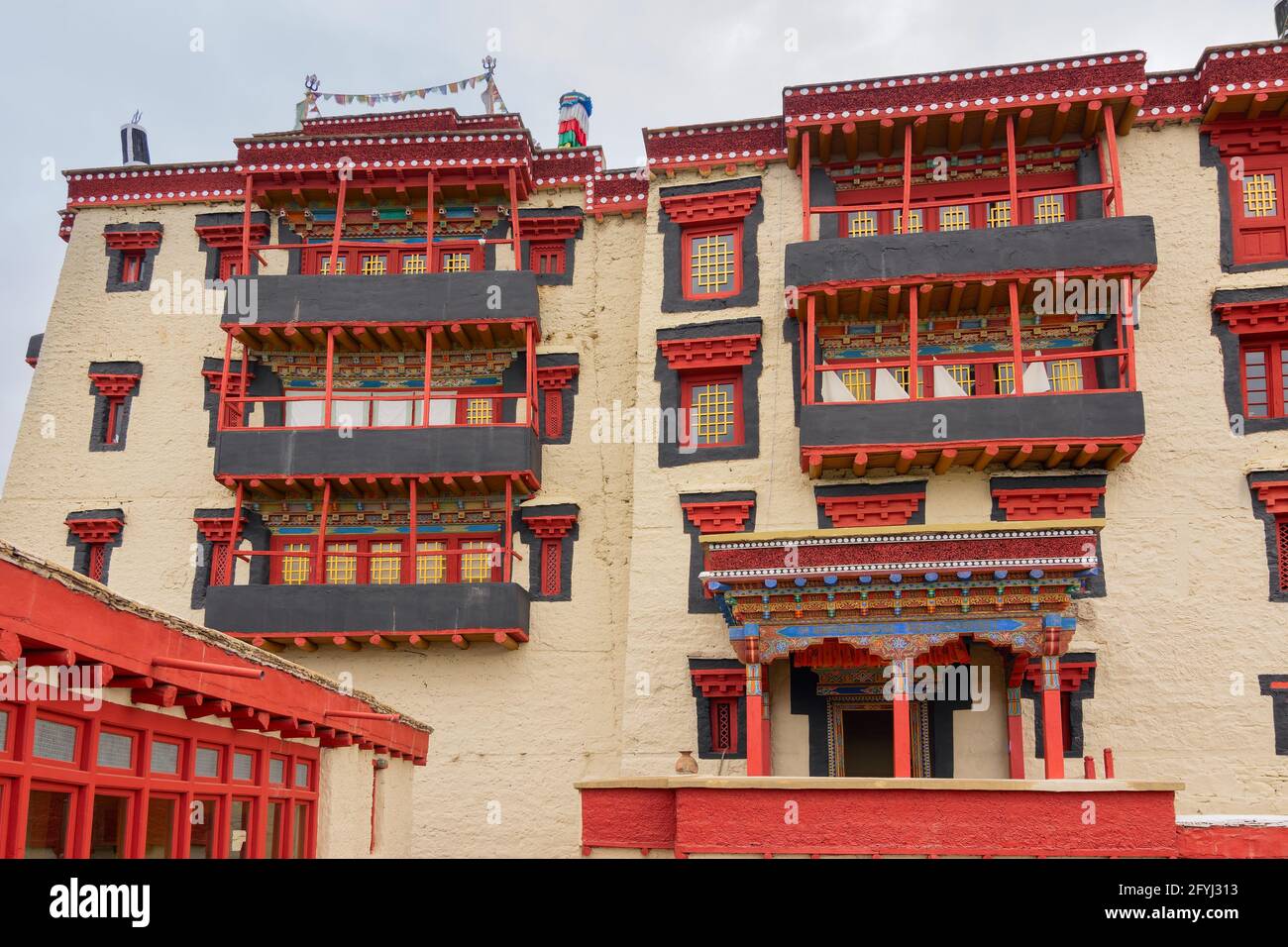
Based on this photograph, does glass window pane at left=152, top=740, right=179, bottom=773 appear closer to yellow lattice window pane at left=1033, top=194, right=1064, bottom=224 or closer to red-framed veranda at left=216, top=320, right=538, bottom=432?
red-framed veranda at left=216, top=320, right=538, bottom=432

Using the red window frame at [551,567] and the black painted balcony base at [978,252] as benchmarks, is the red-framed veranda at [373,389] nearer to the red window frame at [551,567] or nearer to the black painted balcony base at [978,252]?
the red window frame at [551,567]

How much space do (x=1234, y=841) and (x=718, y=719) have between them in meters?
9.36

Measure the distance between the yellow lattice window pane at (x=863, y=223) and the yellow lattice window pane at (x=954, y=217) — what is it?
4.28 feet

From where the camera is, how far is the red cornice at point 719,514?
78.2 ft

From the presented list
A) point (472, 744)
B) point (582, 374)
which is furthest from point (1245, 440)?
point (472, 744)

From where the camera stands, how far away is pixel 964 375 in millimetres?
24203

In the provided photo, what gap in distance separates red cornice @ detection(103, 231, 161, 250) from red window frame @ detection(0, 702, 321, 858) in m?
18.9

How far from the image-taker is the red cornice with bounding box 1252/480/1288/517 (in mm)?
21828

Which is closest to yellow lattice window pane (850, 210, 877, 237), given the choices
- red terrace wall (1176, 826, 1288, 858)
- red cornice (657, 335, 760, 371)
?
red cornice (657, 335, 760, 371)

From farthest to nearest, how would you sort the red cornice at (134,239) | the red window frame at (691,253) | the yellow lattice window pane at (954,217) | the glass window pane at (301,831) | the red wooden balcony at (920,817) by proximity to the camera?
the red cornice at (134,239) → the red window frame at (691,253) → the yellow lattice window pane at (954,217) → the red wooden balcony at (920,817) → the glass window pane at (301,831)

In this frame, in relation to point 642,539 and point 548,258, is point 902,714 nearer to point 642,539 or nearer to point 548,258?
point 642,539

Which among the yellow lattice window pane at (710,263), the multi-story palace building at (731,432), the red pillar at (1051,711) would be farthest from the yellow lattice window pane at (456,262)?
the red pillar at (1051,711)

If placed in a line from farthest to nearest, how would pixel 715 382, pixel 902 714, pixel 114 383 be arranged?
pixel 114 383 < pixel 715 382 < pixel 902 714

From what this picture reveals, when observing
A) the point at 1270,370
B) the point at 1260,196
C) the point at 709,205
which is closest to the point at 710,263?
the point at 709,205
